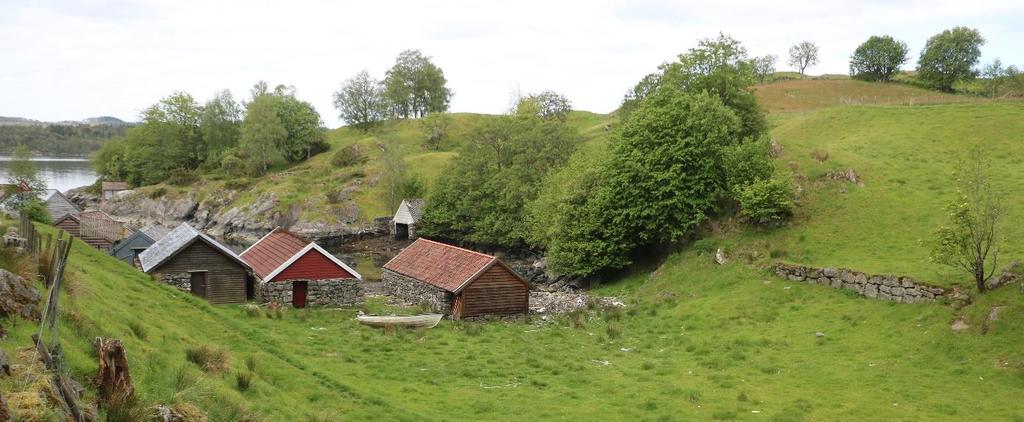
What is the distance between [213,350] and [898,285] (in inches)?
1051

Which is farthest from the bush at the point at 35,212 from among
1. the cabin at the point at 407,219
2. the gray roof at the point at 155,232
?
the cabin at the point at 407,219

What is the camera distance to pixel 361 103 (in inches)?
4941

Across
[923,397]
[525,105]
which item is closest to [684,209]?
[923,397]

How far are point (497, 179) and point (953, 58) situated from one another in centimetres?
6417

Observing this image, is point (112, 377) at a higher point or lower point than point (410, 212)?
higher

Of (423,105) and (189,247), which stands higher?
(423,105)

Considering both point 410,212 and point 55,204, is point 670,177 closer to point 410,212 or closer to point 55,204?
point 410,212

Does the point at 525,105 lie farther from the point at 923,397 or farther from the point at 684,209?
the point at 923,397

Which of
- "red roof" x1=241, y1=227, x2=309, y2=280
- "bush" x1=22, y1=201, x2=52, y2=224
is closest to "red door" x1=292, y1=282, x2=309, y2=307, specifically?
"red roof" x1=241, y1=227, x2=309, y2=280

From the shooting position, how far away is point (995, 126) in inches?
2162

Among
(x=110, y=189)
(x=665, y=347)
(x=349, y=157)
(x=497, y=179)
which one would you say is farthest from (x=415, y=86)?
(x=665, y=347)

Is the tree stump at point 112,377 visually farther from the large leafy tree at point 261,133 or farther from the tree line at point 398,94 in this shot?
the tree line at point 398,94

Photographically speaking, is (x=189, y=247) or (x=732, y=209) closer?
(x=189, y=247)

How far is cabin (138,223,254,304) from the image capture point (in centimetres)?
3297
